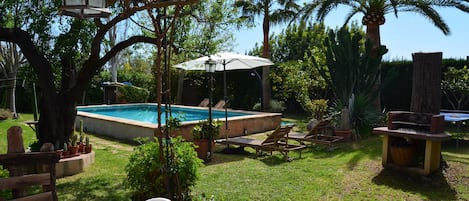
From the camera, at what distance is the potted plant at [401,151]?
642cm

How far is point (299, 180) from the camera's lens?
20.4 feet

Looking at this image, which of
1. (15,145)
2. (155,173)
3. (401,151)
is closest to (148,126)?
(155,173)

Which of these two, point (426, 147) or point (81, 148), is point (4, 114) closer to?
point (81, 148)

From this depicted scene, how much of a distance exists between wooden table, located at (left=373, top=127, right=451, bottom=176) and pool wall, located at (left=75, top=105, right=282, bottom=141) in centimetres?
463

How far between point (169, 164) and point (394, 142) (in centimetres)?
419

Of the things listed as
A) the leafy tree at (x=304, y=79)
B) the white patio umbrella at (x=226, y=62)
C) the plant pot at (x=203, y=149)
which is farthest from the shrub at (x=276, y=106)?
the plant pot at (x=203, y=149)

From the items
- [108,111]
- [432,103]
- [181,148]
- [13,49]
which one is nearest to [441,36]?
[432,103]

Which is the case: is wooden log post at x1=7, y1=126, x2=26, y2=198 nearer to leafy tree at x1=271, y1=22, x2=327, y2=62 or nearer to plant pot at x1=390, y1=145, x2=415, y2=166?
plant pot at x1=390, y1=145, x2=415, y2=166

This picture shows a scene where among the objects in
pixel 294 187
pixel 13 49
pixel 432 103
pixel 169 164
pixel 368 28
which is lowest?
pixel 294 187

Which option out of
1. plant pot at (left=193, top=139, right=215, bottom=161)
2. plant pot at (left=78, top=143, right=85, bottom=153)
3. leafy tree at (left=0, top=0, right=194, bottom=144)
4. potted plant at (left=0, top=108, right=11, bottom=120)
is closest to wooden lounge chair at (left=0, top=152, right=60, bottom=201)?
leafy tree at (left=0, top=0, right=194, bottom=144)

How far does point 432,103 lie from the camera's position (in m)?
6.71

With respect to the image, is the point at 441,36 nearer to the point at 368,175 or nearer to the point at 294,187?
the point at 368,175

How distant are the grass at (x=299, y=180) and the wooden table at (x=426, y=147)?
14cm

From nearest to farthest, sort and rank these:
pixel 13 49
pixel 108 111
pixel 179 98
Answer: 1. pixel 13 49
2. pixel 108 111
3. pixel 179 98
